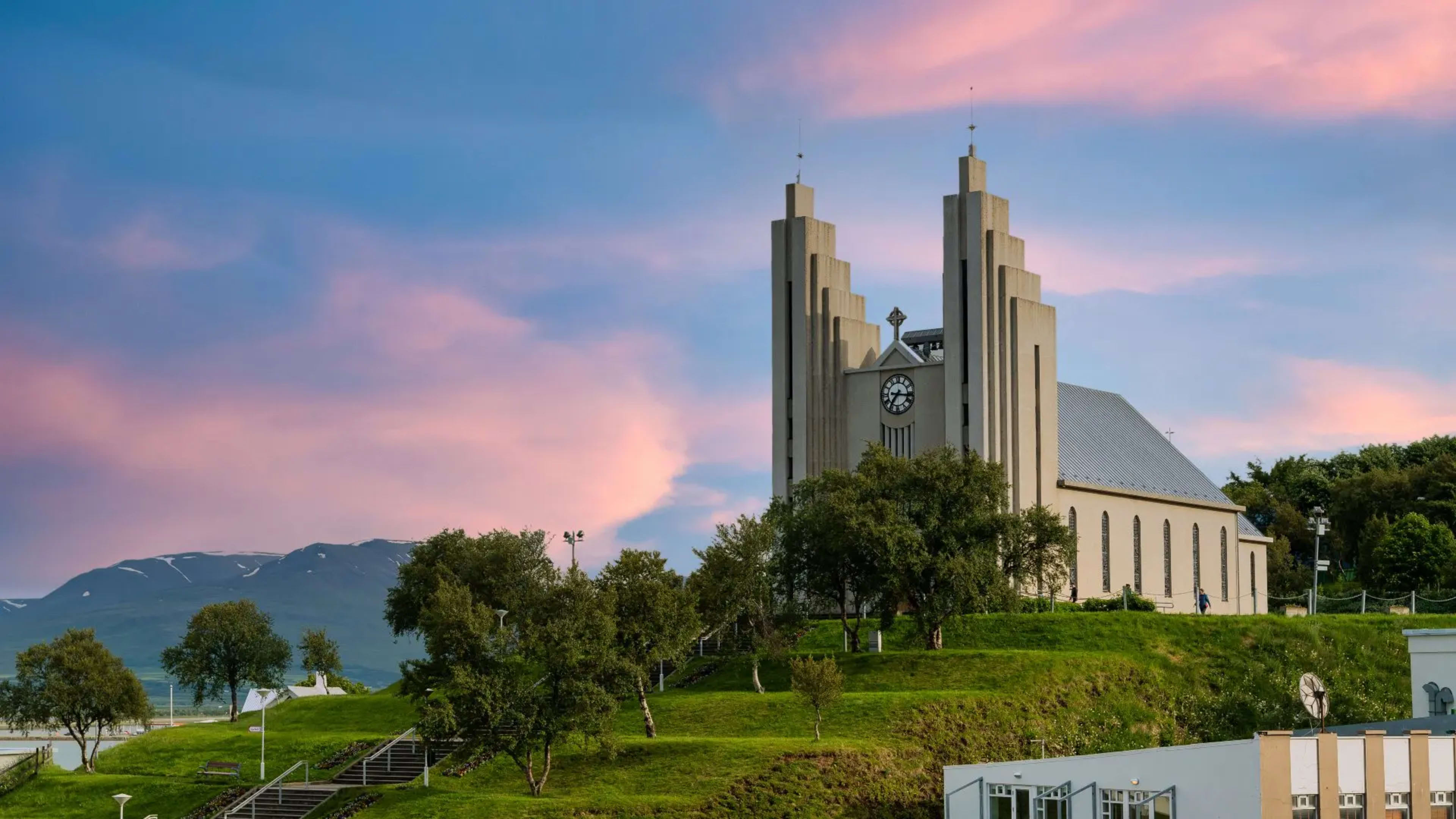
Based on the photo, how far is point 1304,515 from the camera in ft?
404

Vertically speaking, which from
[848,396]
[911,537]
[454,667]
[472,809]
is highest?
[848,396]

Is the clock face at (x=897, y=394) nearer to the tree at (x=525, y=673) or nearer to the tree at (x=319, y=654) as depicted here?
the tree at (x=525, y=673)

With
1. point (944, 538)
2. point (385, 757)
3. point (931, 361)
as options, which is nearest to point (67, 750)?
point (931, 361)

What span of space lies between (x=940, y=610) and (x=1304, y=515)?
67054 millimetres

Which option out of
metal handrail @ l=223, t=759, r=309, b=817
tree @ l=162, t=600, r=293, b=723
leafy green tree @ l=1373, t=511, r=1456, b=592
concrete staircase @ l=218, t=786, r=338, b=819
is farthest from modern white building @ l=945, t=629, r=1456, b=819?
leafy green tree @ l=1373, t=511, r=1456, b=592

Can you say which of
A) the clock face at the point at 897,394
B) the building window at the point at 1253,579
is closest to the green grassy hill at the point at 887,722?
the clock face at the point at 897,394

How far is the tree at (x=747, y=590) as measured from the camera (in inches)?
2502

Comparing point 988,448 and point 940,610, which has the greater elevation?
point 988,448

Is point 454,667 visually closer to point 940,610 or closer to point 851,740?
point 851,740

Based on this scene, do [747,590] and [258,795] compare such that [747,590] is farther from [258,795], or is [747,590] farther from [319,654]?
[319,654]

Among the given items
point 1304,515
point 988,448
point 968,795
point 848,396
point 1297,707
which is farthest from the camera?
point 1304,515

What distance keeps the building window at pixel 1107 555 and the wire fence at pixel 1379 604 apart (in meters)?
8.12

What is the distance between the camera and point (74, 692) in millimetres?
69188

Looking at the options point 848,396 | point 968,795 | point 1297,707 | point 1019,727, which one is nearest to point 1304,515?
point 848,396
